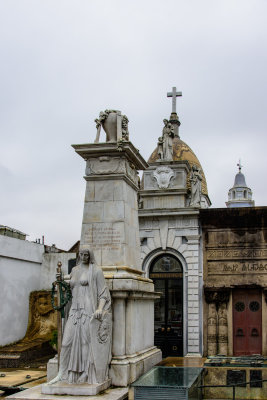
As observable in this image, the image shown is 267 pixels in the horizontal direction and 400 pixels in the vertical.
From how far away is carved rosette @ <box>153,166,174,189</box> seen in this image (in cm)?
2003

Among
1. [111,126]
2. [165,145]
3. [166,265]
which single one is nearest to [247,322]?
[166,265]

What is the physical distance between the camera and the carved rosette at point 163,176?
65.7 feet

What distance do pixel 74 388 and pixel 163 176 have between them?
1254cm

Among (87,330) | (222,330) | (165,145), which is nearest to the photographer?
(87,330)

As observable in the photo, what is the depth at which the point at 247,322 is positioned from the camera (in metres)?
18.3

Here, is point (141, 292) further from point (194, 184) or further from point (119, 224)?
point (194, 184)

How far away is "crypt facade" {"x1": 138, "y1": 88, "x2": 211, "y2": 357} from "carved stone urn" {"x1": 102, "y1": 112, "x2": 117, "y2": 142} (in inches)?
350

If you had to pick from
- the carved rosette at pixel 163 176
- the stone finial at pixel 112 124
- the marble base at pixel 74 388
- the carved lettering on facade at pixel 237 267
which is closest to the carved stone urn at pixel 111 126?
the stone finial at pixel 112 124

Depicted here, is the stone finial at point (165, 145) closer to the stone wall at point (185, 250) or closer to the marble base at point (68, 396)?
the stone wall at point (185, 250)

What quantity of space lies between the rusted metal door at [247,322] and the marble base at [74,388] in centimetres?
1055

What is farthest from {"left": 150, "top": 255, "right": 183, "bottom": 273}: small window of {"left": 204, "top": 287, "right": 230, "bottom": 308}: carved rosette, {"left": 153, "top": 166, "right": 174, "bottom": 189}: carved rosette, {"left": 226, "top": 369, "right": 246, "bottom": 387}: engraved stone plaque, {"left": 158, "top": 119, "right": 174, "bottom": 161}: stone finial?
{"left": 226, "top": 369, "right": 246, "bottom": 387}: engraved stone plaque

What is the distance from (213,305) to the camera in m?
18.6

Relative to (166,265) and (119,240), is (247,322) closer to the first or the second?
(166,265)

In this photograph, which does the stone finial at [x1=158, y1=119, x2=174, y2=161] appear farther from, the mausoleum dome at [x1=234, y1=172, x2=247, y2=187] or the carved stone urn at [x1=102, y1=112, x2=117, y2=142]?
the mausoleum dome at [x1=234, y1=172, x2=247, y2=187]
